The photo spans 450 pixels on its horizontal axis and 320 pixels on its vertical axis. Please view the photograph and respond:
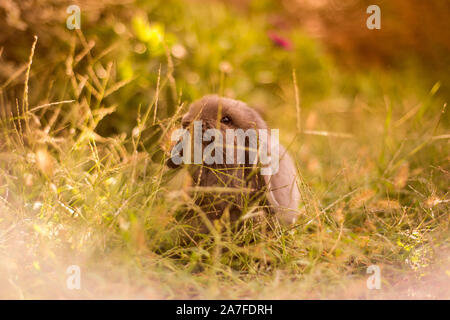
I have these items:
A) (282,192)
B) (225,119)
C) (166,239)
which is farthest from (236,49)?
(166,239)

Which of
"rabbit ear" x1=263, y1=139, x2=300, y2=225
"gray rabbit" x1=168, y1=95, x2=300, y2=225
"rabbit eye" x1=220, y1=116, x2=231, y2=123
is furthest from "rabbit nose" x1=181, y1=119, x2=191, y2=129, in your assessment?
"rabbit ear" x1=263, y1=139, x2=300, y2=225

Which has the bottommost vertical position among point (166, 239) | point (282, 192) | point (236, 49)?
point (166, 239)

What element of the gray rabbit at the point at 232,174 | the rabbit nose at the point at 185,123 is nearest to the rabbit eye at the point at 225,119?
the gray rabbit at the point at 232,174

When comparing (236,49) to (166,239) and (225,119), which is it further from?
(166,239)

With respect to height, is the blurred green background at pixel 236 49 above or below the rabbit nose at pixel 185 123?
above

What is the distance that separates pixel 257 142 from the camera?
6.86ft

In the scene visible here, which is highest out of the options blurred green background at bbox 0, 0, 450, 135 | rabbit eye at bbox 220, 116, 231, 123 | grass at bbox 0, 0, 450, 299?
blurred green background at bbox 0, 0, 450, 135

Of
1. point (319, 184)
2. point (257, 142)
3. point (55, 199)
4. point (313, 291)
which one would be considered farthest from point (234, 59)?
point (313, 291)

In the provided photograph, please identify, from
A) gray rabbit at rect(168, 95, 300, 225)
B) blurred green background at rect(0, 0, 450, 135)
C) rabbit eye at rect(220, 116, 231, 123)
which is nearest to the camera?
gray rabbit at rect(168, 95, 300, 225)

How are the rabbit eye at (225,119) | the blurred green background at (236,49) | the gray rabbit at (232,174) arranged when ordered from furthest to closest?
the blurred green background at (236,49) → the rabbit eye at (225,119) → the gray rabbit at (232,174)

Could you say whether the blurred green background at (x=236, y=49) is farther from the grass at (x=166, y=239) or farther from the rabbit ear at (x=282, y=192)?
the rabbit ear at (x=282, y=192)

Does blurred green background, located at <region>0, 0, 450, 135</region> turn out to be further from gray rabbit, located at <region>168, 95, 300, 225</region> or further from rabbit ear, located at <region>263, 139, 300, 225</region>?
rabbit ear, located at <region>263, 139, 300, 225</region>

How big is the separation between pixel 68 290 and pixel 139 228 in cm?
37

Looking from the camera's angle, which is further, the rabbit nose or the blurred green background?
the blurred green background
